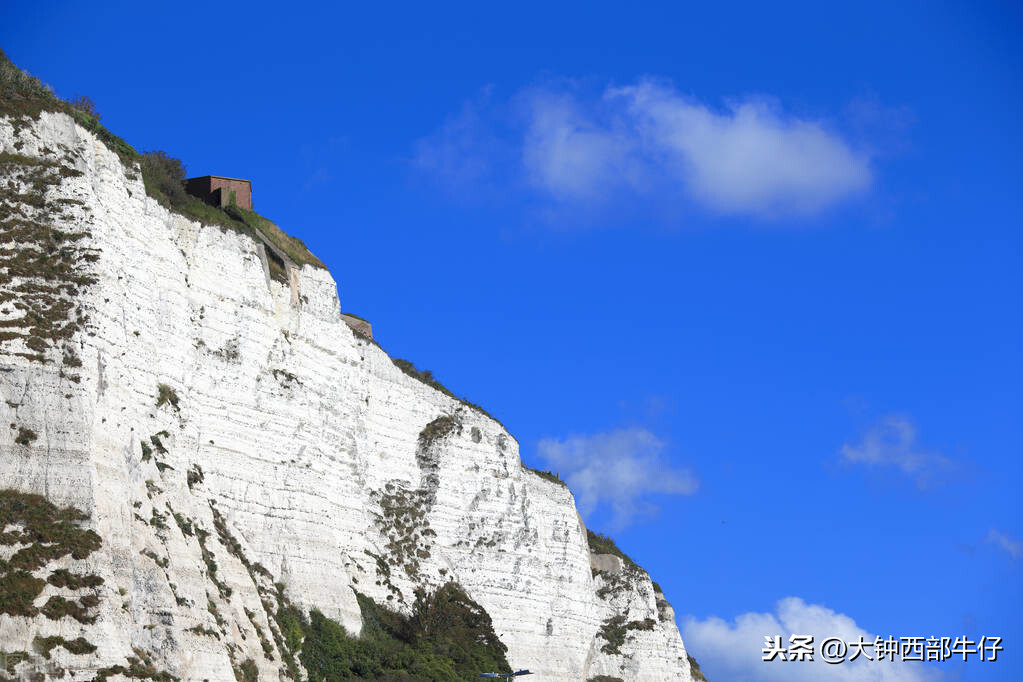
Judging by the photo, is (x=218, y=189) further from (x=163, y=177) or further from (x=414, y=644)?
(x=414, y=644)

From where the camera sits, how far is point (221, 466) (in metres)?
54.5

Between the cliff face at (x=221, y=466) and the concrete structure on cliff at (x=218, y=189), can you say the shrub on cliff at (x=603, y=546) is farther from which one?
the concrete structure on cliff at (x=218, y=189)

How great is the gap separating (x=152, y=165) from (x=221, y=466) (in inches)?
513

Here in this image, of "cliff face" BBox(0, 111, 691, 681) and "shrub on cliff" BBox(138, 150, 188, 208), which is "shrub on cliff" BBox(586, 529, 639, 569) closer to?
"cliff face" BBox(0, 111, 691, 681)

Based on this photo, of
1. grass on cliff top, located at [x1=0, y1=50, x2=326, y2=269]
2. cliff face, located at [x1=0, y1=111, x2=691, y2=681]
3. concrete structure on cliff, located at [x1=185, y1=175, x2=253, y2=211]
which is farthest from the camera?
concrete structure on cliff, located at [x1=185, y1=175, x2=253, y2=211]

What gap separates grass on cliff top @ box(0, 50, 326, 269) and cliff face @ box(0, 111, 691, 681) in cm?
65

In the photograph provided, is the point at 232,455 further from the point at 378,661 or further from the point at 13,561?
the point at 13,561

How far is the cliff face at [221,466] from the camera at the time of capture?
42.3 meters

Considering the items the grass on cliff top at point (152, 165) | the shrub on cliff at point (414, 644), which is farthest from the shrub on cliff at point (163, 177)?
the shrub on cliff at point (414, 644)

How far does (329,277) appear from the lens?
64688mm

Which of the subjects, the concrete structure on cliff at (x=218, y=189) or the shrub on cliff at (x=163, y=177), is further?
the concrete structure on cliff at (x=218, y=189)

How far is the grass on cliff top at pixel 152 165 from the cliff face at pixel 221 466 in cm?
65

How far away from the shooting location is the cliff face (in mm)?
42344

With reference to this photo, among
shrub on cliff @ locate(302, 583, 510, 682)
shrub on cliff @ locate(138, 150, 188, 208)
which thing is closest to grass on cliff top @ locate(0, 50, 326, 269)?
shrub on cliff @ locate(138, 150, 188, 208)
